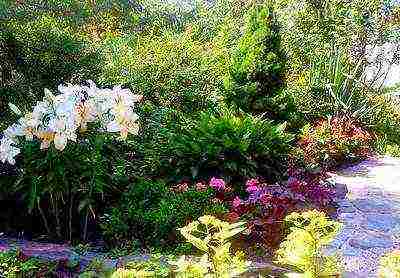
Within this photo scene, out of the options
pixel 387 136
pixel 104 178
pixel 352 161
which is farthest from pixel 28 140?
pixel 387 136

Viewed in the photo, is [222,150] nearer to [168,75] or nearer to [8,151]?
[8,151]

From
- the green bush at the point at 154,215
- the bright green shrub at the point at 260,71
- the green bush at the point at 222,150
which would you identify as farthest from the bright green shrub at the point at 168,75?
the green bush at the point at 154,215

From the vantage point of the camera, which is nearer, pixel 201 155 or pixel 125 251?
pixel 125 251

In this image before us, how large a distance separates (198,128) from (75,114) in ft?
8.41

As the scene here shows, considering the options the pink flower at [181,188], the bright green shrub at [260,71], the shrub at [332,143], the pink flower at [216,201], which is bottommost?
the pink flower at [216,201]

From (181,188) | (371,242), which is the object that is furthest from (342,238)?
(181,188)

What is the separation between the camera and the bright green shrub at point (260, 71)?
891cm

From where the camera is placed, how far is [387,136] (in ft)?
34.1

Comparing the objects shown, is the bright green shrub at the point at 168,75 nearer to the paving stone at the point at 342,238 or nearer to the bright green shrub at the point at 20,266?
the paving stone at the point at 342,238

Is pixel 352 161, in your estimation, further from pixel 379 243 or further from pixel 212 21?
pixel 212 21

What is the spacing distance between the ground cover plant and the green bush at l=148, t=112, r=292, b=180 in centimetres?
2

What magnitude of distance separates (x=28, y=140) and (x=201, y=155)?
1996mm

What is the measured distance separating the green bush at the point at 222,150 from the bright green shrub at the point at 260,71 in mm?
1738

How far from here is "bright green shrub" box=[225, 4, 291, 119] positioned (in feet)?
29.2
